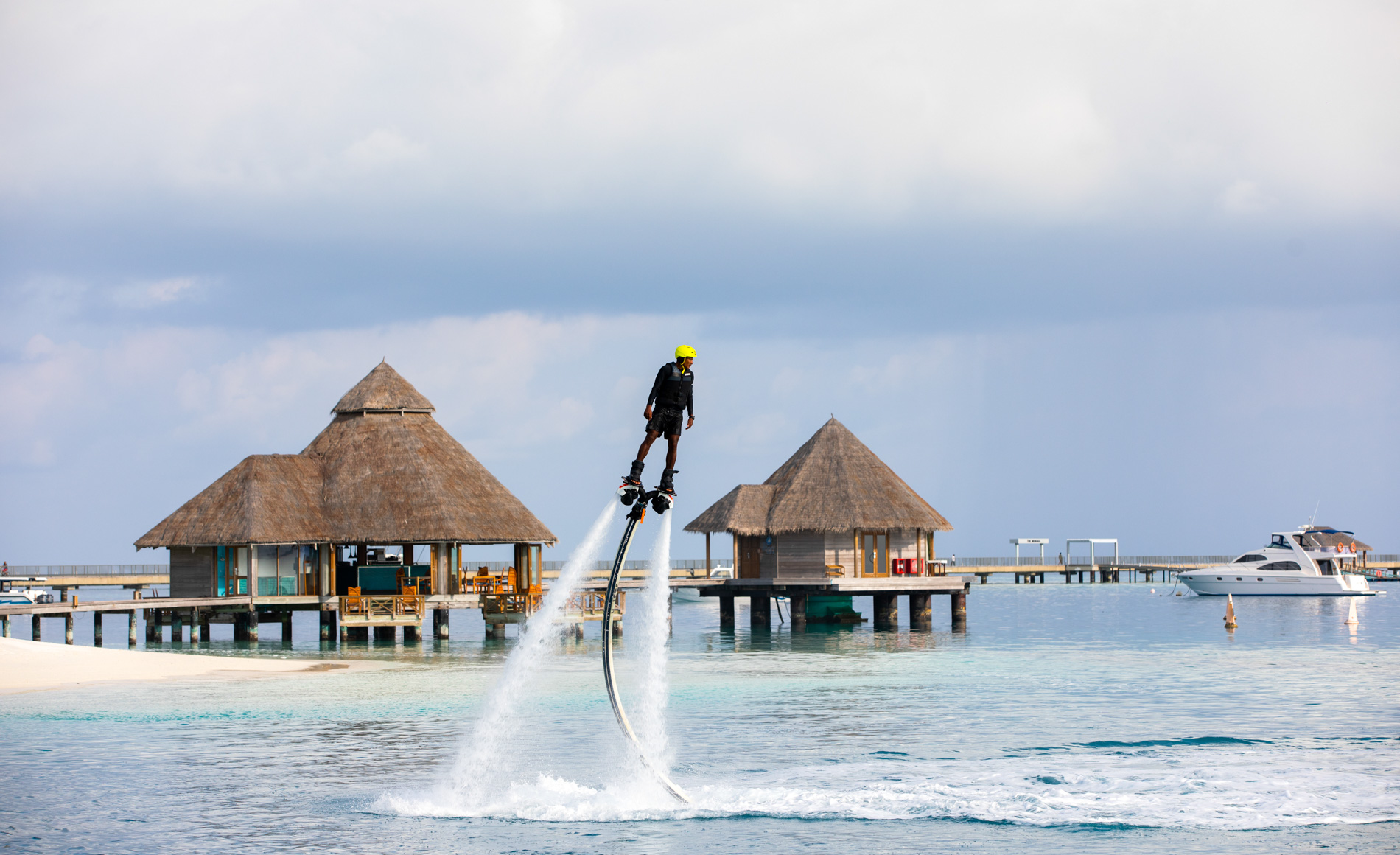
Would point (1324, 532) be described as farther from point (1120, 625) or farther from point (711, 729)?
point (711, 729)

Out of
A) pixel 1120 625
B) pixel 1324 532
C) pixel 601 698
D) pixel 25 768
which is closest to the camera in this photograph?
pixel 25 768

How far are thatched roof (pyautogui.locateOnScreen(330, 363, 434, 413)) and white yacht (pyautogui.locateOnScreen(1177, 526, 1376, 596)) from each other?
59.6m

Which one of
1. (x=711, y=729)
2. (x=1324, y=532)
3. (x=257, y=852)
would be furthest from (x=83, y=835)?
(x=1324, y=532)

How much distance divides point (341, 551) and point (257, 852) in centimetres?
3379

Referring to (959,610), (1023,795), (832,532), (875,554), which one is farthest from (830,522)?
(1023,795)

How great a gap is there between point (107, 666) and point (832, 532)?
25.0 meters

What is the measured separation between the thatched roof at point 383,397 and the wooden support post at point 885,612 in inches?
746

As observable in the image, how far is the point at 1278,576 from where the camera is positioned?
90.4m

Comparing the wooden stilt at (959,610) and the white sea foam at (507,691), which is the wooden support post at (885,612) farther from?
the white sea foam at (507,691)

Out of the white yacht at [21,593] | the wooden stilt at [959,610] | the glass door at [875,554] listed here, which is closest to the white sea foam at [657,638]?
the glass door at [875,554]

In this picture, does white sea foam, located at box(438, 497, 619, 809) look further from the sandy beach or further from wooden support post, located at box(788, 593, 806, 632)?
wooden support post, located at box(788, 593, 806, 632)

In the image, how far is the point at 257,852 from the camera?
17.3m

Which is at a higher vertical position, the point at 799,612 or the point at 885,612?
the point at 799,612

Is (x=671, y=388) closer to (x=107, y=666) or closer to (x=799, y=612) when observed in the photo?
(x=107, y=666)
